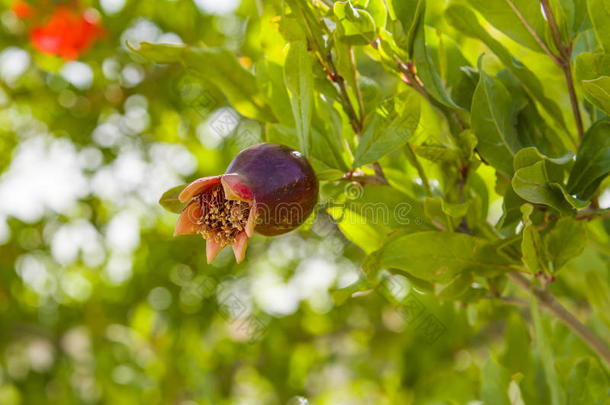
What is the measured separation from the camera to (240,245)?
68cm

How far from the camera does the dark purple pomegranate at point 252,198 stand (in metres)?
0.65

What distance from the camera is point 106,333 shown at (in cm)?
226

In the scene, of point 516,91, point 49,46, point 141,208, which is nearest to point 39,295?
point 141,208

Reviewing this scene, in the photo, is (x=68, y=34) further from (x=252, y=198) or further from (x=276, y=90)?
(x=252, y=198)

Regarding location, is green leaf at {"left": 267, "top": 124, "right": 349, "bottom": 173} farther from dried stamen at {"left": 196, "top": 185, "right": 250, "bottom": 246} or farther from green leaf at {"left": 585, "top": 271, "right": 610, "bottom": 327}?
green leaf at {"left": 585, "top": 271, "right": 610, "bottom": 327}

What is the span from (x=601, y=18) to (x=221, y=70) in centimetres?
48

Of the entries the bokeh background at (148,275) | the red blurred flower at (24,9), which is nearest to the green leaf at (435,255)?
the bokeh background at (148,275)

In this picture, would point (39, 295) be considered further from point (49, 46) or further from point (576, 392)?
point (576, 392)

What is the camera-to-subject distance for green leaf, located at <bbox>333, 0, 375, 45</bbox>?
0.68 m

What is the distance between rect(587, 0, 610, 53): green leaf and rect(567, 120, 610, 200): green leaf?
10cm

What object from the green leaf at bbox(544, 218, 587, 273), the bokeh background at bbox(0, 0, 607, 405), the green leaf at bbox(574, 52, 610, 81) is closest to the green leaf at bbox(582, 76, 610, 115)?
the green leaf at bbox(574, 52, 610, 81)

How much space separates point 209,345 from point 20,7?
1376 mm

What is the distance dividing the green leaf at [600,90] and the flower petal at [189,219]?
45 centimetres

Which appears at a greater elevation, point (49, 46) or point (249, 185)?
point (249, 185)
